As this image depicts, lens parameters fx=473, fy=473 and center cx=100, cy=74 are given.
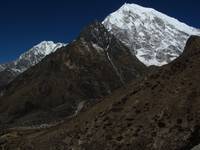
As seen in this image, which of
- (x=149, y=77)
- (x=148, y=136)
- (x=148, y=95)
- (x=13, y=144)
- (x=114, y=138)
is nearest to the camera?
(x=148, y=136)

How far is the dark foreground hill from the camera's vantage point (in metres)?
55.9

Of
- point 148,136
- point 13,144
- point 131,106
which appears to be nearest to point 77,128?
point 131,106

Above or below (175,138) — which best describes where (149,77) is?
above

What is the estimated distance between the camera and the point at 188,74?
64.8 meters

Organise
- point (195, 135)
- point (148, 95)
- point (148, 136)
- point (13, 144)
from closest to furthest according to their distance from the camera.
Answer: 1. point (195, 135)
2. point (148, 136)
3. point (148, 95)
4. point (13, 144)

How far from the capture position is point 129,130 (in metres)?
60.1

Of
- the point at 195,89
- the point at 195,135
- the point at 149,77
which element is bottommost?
the point at 195,135

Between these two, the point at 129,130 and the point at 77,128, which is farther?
the point at 77,128

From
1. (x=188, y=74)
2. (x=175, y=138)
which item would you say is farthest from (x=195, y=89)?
(x=175, y=138)

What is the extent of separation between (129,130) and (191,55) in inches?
714

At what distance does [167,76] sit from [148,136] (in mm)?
12859

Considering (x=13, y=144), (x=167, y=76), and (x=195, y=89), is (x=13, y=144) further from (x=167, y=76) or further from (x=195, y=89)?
(x=195, y=89)

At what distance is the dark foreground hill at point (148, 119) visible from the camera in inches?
2202

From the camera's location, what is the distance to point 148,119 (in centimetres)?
5994
